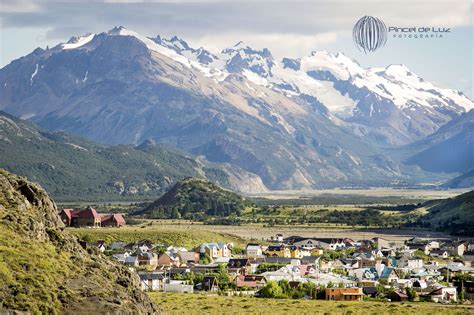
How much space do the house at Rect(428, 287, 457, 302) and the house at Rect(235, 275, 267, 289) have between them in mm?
17532

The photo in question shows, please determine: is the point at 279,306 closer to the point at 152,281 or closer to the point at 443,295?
the point at 443,295

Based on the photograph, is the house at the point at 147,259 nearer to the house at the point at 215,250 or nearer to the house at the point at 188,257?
the house at the point at 188,257

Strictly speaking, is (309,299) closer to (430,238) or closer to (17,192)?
(17,192)

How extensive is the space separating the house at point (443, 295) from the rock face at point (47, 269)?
1548 inches

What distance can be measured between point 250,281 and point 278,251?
45153 millimetres

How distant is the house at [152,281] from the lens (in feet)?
380

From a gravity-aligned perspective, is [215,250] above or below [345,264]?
above

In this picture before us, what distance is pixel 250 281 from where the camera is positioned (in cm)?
12031

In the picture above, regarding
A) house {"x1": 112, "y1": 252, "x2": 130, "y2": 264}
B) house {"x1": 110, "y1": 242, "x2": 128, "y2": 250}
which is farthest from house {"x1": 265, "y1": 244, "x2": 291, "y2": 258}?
house {"x1": 112, "y1": 252, "x2": 130, "y2": 264}

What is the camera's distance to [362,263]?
482 ft

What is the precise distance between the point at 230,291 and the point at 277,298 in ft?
25.0

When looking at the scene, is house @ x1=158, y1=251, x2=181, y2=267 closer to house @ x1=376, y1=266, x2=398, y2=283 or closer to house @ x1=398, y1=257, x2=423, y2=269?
house @ x1=376, y1=266, x2=398, y2=283

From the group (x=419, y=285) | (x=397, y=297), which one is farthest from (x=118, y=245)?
(x=397, y=297)

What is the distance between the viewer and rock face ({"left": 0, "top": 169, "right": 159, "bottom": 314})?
66562 mm
